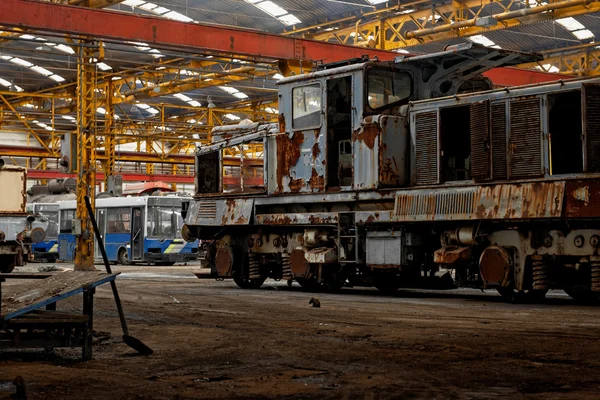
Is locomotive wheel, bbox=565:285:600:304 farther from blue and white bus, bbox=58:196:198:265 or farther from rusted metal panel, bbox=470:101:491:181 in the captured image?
blue and white bus, bbox=58:196:198:265

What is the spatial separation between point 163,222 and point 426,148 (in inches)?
833

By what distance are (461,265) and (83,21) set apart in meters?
11.4

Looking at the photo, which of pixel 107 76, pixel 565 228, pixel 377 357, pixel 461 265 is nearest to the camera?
pixel 377 357

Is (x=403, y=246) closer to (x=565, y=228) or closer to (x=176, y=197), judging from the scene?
(x=565, y=228)

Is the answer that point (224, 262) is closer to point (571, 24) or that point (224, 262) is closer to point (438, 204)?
point (438, 204)

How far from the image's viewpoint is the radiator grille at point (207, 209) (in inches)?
764

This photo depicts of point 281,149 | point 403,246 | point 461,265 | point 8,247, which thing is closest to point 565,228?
point 461,265

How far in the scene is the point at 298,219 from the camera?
1719 cm

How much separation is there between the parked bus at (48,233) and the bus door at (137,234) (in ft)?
22.1

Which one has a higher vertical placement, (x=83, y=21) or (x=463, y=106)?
(x=83, y=21)

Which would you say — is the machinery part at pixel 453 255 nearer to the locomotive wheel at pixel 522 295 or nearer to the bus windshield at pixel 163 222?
the locomotive wheel at pixel 522 295

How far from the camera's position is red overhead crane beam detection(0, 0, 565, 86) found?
20.6 metres

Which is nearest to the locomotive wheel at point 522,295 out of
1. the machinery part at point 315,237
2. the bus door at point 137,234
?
the machinery part at point 315,237

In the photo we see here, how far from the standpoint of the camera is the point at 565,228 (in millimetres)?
13547
